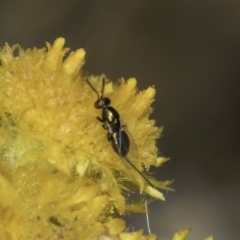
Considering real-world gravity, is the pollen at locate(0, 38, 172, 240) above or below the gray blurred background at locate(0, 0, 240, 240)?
below

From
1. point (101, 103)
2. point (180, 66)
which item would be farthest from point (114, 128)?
point (180, 66)

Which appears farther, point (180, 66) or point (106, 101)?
point (180, 66)

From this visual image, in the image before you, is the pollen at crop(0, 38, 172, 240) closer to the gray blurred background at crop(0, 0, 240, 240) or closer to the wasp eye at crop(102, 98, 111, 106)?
the wasp eye at crop(102, 98, 111, 106)

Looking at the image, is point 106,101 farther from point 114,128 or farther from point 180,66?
point 180,66

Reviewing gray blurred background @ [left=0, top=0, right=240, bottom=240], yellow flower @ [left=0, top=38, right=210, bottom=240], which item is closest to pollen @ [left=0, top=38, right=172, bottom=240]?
yellow flower @ [left=0, top=38, right=210, bottom=240]

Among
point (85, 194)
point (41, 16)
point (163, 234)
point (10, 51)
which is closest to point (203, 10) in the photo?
point (41, 16)

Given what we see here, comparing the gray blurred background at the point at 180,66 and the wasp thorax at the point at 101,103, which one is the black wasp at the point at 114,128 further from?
the gray blurred background at the point at 180,66
